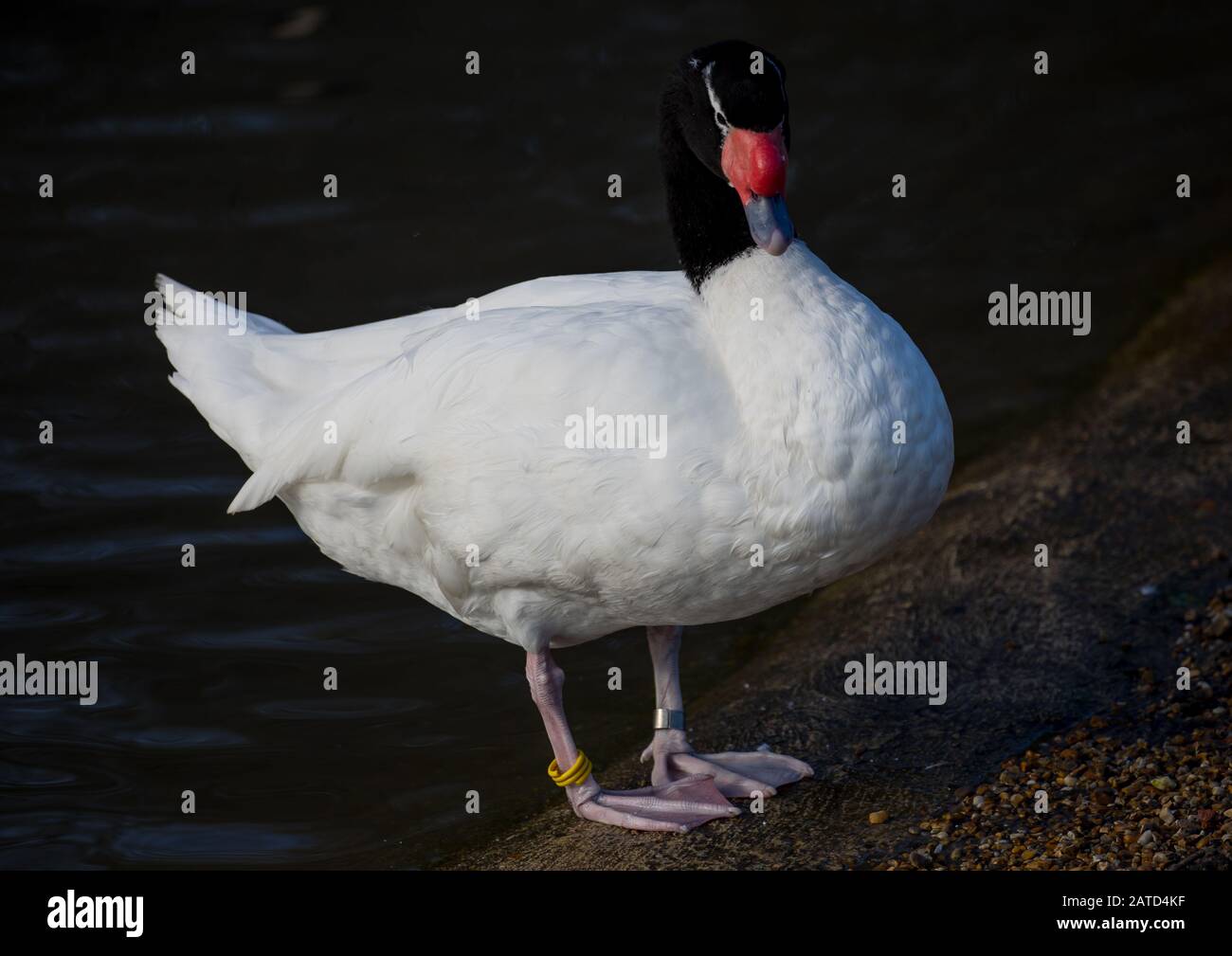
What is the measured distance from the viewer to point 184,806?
6285 mm

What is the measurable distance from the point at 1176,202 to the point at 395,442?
7119 mm

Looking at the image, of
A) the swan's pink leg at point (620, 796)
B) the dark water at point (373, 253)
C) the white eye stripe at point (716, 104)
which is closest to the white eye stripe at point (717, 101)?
the white eye stripe at point (716, 104)

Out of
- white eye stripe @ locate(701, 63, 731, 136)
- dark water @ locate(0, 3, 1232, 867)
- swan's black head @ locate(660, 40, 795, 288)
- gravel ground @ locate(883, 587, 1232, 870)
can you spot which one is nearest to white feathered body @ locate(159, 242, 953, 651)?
swan's black head @ locate(660, 40, 795, 288)

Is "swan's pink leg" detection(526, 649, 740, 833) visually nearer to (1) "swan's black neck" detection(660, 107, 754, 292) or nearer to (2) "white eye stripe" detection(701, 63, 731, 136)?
(1) "swan's black neck" detection(660, 107, 754, 292)

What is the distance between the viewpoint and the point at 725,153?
4.88 metres

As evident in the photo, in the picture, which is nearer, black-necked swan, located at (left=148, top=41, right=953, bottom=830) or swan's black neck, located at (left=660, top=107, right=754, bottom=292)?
black-necked swan, located at (left=148, top=41, right=953, bottom=830)

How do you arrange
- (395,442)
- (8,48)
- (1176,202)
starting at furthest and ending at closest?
1. (8,48)
2. (1176,202)
3. (395,442)

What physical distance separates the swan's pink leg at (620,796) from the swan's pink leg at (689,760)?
9 cm

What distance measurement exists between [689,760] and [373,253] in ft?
17.1

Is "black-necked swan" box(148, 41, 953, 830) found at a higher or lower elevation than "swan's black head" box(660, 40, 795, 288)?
lower

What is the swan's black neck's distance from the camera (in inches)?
203

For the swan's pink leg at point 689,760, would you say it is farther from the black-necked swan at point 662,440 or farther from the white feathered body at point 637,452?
the white feathered body at point 637,452

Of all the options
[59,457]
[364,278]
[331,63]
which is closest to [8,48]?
[331,63]

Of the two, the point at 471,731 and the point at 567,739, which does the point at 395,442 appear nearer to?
the point at 567,739
